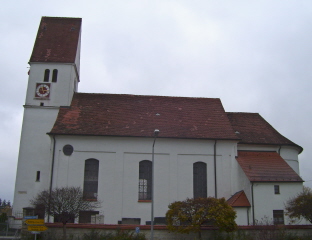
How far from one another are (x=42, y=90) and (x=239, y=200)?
1996 cm

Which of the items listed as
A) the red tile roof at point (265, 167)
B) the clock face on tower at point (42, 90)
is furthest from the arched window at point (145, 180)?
the clock face on tower at point (42, 90)

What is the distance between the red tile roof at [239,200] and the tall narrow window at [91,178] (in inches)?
433

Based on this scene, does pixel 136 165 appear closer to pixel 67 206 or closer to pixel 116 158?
pixel 116 158

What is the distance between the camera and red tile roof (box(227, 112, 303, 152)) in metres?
33.9

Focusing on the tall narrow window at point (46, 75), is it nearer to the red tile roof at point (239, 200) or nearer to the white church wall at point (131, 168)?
the white church wall at point (131, 168)

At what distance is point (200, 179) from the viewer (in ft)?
102

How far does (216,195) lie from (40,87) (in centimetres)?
1862

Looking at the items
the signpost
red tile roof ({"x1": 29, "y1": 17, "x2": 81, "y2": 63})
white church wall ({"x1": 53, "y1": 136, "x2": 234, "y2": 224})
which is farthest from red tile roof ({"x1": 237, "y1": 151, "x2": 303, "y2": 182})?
red tile roof ({"x1": 29, "y1": 17, "x2": 81, "y2": 63})

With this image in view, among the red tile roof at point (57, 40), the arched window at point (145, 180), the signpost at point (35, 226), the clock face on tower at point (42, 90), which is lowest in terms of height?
the signpost at point (35, 226)

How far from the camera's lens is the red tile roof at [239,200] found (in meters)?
28.0

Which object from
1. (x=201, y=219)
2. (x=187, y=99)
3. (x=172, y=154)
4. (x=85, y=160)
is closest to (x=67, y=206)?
(x=85, y=160)

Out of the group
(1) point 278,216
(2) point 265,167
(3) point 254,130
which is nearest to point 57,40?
(3) point 254,130

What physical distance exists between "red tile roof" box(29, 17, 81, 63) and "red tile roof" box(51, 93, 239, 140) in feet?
13.6

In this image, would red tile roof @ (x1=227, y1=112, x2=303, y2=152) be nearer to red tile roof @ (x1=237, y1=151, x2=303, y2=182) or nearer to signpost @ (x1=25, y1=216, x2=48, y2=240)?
red tile roof @ (x1=237, y1=151, x2=303, y2=182)
